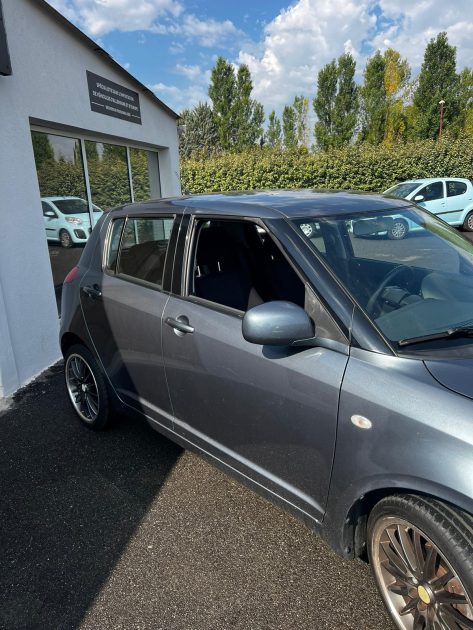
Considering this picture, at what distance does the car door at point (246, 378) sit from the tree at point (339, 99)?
1388 inches

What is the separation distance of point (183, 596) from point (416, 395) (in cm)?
145

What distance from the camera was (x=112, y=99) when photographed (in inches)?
245

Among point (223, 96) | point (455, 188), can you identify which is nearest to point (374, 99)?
point (223, 96)

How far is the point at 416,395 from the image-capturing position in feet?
5.23

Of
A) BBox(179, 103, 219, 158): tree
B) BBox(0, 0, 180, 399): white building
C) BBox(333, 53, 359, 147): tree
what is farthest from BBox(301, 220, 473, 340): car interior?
BBox(179, 103, 219, 158): tree

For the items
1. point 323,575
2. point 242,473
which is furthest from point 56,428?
point 323,575

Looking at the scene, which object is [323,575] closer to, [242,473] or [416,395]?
[242,473]

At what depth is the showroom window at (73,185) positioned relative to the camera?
550cm

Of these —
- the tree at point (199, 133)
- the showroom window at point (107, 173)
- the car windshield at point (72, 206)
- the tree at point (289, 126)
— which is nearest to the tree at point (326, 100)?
the tree at point (289, 126)

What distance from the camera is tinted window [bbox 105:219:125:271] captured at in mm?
3240

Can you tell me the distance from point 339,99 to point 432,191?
25473mm

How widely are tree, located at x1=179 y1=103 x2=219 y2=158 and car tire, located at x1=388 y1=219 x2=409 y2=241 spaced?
44771 mm

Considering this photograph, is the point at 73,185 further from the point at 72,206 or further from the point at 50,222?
the point at 50,222

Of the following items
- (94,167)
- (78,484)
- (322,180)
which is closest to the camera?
(78,484)
